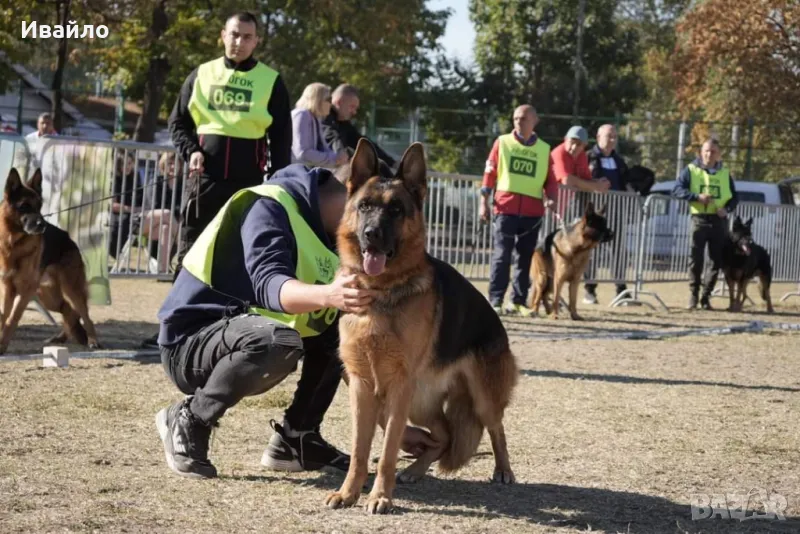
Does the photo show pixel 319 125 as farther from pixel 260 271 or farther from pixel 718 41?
pixel 718 41

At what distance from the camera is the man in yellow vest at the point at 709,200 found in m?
14.2

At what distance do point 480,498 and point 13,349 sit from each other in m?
4.74

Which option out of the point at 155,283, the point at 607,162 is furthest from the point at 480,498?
the point at 155,283

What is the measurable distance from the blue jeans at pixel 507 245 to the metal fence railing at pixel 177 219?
1184 millimetres

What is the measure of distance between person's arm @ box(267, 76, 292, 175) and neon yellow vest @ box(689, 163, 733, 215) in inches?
324

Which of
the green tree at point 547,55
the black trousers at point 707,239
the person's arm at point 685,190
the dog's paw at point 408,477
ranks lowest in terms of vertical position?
the dog's paw at point 408,477

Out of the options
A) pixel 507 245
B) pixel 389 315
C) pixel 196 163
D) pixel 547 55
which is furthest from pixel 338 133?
pixel 547 55

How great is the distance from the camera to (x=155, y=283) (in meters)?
14.8

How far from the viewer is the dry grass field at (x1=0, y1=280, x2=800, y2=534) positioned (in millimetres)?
3965

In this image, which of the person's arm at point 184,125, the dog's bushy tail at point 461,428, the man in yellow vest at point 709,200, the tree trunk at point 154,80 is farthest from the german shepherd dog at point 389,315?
the tree trunk at point 154,80

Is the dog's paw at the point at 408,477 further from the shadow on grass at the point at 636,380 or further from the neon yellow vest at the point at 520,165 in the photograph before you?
the neon yellow vest at the point at 520,165

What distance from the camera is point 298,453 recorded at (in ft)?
15.5

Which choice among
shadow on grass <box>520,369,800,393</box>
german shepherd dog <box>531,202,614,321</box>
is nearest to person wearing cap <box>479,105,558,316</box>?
german shepherd dog <box>531,202,614,321</box>

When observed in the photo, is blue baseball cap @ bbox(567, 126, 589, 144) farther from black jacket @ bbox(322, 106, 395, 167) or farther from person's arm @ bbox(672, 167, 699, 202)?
black jacket @ bbox(322, 106, 395, 167)
